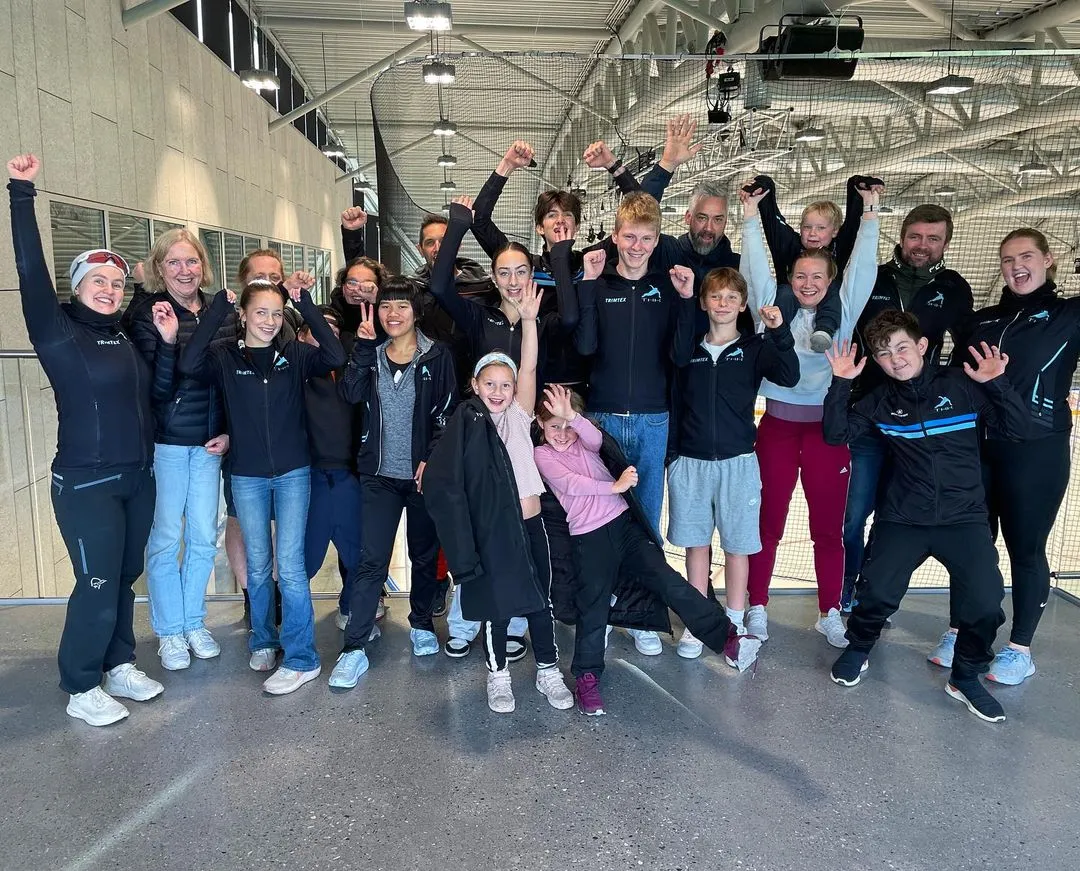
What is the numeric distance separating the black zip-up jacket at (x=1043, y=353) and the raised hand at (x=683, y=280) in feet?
4.11

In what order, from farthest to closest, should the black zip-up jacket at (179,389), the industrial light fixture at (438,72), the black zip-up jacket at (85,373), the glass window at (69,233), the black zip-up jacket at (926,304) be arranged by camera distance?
the glass window at (69,233), the industrial light fixture at (438,72), the black zip-up jacket at (926,304), the black zip-up jacket at (179,389), the black zip-up jacket at (85,373)

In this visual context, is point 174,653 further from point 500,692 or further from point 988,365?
point 988,365

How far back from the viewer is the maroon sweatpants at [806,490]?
3.38 metres

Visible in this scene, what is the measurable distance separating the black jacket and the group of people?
1 centimetres

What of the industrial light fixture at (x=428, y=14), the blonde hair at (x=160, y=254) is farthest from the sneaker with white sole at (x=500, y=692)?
the industrial light fixture at (x=428, y=14)

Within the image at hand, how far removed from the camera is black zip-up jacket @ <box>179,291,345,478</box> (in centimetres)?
306

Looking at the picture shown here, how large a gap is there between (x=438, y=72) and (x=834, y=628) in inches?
159

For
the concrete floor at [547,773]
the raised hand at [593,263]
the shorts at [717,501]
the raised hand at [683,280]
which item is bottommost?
the concrete floor at [547,773]

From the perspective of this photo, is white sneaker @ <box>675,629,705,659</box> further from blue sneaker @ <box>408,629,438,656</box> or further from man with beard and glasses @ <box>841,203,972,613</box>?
blue sneaker @ <box>408,629,438,656</box>

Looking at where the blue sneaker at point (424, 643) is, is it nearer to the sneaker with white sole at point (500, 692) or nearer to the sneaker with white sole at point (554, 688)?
the sneaker with white sole at point (500, 692)

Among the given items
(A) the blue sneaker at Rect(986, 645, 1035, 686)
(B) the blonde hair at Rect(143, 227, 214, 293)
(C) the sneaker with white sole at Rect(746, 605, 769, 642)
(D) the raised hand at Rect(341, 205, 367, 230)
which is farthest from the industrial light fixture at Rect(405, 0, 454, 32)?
(A) the blue sneaker at Rect(986, 645, 1035, 686)

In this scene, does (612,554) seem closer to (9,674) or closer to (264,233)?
(9,674)

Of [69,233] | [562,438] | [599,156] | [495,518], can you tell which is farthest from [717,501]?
[69,233]

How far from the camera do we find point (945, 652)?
3330 millimetres
